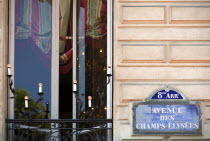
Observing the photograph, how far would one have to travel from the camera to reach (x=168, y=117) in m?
10.2

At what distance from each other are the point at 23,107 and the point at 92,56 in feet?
5.26

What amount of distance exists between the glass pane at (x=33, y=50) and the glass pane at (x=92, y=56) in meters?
0.59

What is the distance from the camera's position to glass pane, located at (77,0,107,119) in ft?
35.0

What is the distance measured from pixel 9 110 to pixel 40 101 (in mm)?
592

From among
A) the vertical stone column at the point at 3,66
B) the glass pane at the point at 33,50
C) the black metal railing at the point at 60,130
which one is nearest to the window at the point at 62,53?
the glass pane at the point at 33,50

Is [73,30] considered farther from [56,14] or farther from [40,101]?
[40,101]

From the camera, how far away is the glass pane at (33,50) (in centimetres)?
1068

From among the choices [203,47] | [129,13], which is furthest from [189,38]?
[129,13]

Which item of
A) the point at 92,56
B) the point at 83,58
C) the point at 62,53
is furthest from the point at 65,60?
the point at 92,56

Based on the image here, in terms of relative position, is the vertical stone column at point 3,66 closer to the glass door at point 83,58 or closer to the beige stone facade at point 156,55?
the beige stone facade at point 156,55

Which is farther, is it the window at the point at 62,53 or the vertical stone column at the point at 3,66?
the window at the point at 62,53

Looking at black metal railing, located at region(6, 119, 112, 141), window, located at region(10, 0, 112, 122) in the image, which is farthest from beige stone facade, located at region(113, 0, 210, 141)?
window, located at region(10, 0, 112, 122)

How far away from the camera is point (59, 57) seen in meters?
10.8

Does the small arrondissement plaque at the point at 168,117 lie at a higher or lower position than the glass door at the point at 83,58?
lower
